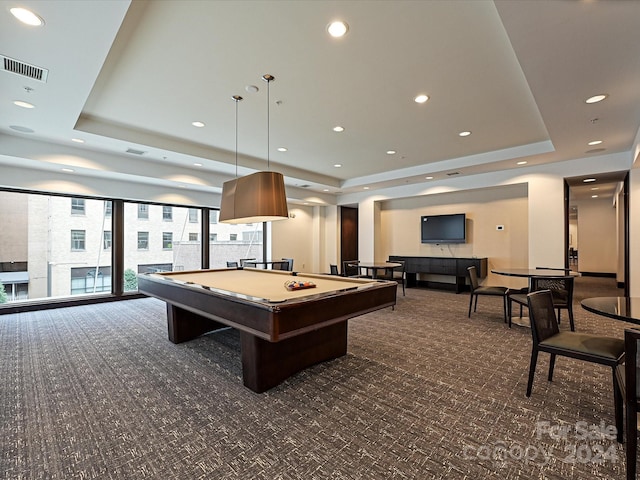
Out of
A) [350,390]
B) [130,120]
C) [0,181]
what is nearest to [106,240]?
[0,181]

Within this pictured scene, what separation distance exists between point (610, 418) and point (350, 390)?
1834 mm

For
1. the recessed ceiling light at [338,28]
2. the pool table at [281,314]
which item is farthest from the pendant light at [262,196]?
the recessed ceiling light at [338,28]

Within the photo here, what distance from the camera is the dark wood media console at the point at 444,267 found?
7398mm

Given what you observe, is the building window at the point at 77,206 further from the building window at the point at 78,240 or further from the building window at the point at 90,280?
the building window at the point at 90,280

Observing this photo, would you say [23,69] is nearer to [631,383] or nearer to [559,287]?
[631,383]

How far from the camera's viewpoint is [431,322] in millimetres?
4734

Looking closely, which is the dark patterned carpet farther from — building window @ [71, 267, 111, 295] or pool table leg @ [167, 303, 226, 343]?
building window @ [71, 267, 111, 295]

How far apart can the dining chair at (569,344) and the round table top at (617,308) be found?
31 cm

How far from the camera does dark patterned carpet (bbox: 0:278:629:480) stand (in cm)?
172

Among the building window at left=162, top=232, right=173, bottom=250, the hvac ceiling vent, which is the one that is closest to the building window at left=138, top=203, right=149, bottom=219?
the building window at left=162, top=232, right=173, bottom=250

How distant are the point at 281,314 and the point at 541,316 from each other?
82.4 inches

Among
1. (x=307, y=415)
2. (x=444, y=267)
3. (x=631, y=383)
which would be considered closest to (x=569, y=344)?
(x=631, y=383)

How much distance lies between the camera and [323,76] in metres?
3.28

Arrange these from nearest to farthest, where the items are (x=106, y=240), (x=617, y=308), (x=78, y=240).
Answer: (x=617, y=308), (x=78, y=240), (x=106, y=240)
